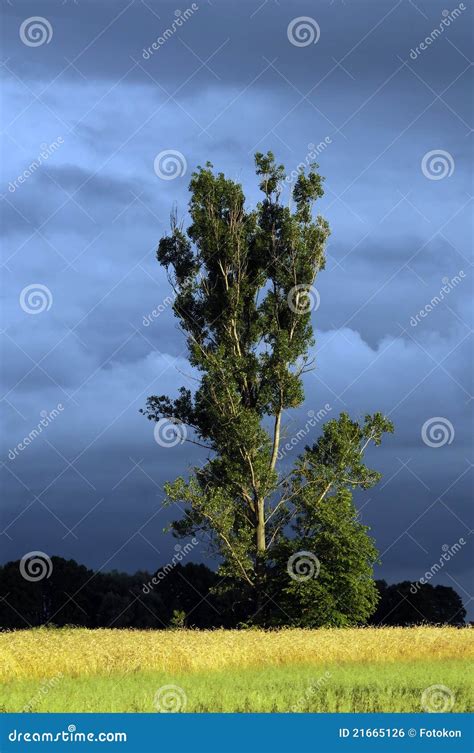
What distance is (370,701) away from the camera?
15648 millimetres

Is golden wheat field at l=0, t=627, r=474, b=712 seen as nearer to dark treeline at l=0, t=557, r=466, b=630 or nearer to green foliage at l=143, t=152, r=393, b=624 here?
green foliage at l=143, t=152, r=393, b=624

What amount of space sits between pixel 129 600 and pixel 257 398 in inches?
1482

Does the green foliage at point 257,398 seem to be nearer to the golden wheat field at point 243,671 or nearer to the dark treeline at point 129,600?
the golden wheat field at point 243,671

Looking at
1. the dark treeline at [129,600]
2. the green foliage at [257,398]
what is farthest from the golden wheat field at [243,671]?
the dark treeline at [129,600]

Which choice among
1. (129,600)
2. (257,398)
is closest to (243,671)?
(257,398)

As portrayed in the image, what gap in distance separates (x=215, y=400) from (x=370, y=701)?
2198 cm

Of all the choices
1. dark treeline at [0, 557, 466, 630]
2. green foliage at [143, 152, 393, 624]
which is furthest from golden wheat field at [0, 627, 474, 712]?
dark treeline at [0, 557, 466, 630]

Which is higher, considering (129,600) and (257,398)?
(257,398)

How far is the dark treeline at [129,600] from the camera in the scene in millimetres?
66312

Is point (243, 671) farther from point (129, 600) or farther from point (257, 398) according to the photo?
point (129, 600)

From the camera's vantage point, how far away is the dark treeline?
6631 centimetres

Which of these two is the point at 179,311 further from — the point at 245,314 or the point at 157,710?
the point at 157,710

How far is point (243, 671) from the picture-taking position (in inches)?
834

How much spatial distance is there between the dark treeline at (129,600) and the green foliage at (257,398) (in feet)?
96.6
